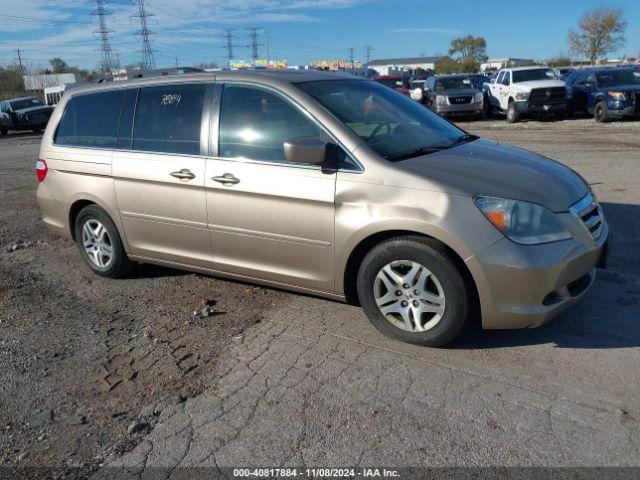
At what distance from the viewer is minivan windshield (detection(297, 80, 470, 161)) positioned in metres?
4.19

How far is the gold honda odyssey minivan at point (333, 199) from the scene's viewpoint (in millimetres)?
3588

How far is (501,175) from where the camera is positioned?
12.7ft

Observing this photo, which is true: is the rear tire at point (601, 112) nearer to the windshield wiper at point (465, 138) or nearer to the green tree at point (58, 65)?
the windshield wiper at point (465, 138)

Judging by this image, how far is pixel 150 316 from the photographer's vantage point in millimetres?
4684

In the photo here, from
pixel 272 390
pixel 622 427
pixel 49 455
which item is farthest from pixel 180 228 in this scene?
pixel 622 427

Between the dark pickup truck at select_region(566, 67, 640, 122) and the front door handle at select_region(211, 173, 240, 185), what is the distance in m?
16.5

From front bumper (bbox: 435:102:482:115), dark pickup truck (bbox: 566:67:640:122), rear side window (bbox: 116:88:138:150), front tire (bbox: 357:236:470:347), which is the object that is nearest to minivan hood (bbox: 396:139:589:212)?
front tire (bbox: 357:236:470:347)

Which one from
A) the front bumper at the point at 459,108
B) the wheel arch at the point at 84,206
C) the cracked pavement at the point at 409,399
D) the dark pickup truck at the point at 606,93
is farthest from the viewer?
the front bumper at the point at 459,108

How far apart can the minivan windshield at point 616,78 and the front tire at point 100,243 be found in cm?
1745

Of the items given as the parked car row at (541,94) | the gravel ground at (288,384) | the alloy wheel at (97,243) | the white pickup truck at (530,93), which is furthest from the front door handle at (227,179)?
the white pickup truck at (530,93)

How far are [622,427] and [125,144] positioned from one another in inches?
168

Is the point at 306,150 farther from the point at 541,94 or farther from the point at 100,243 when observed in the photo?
the point at 541,94

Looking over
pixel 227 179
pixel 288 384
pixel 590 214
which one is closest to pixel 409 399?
pixel 288 384

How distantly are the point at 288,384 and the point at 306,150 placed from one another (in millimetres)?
1518
